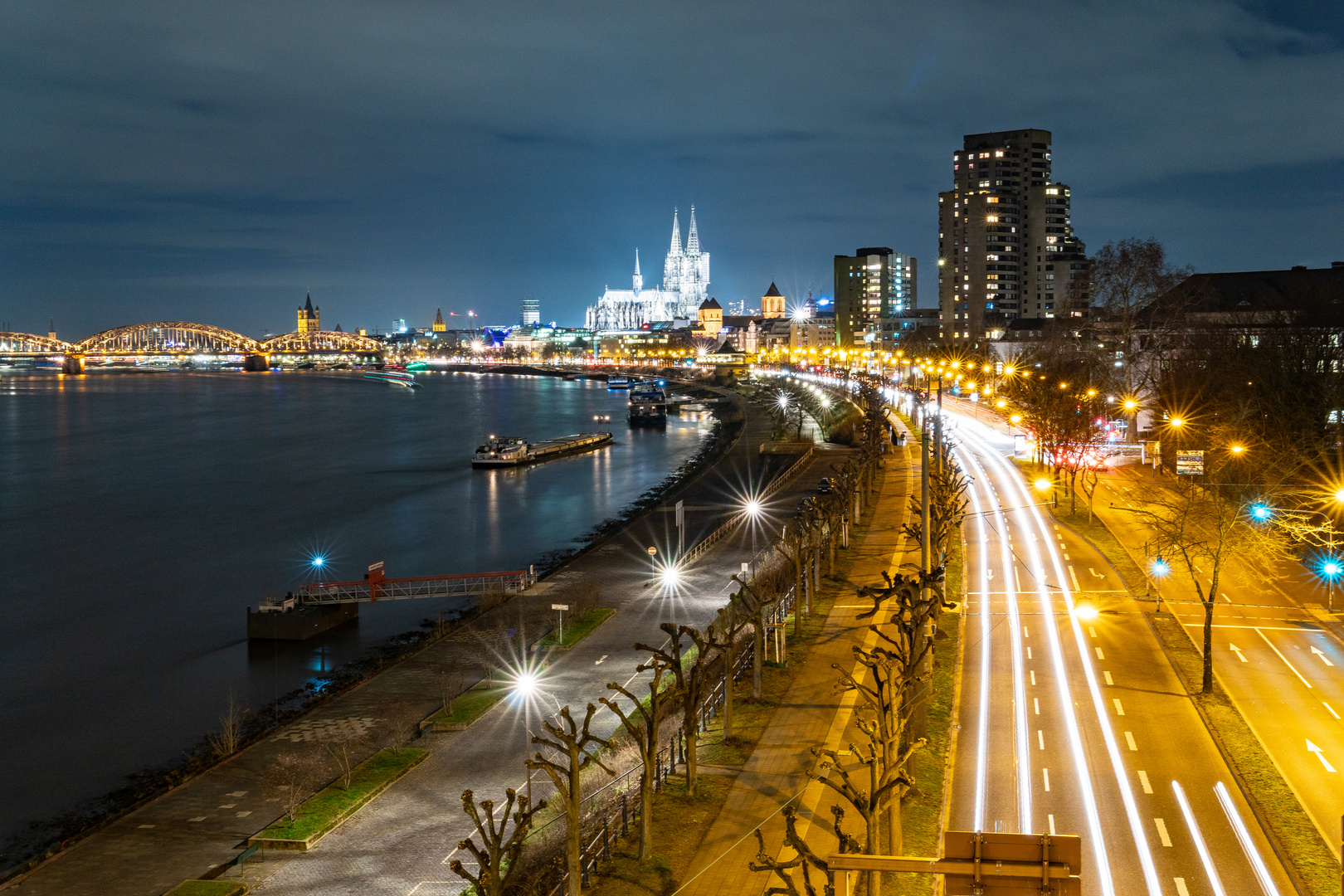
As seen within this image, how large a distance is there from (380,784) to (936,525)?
17498 millimetres

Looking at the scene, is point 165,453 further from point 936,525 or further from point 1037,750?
point 1037,750

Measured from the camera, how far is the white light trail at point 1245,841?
508 inches

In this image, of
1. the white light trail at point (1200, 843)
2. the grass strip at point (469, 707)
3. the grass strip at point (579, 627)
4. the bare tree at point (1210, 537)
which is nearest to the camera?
the white light trail at point (1200, 843)

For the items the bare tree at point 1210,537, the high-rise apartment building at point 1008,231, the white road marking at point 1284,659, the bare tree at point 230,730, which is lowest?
the bare tree at point 230,730

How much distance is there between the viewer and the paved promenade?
1562 centimetres

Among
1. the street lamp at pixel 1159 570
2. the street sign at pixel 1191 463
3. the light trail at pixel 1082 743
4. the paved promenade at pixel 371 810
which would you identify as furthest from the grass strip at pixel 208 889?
the street sign at pixel 1191 463

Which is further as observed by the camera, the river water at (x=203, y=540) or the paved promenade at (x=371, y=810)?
the river water at (x=203, y=540)

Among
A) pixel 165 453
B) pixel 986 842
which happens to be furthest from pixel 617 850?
pixel 165 453

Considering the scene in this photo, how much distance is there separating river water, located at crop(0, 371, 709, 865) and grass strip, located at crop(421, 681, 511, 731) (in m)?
7.32

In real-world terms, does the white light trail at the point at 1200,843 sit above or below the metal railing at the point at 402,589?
above

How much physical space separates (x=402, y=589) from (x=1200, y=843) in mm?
27217

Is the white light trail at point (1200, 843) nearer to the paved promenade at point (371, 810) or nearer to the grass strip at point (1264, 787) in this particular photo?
the grass strip at point (1264, 787)

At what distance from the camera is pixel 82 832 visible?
19.2 metres

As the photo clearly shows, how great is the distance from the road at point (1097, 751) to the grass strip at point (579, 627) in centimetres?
979
